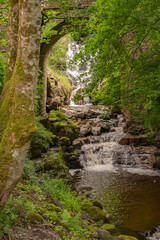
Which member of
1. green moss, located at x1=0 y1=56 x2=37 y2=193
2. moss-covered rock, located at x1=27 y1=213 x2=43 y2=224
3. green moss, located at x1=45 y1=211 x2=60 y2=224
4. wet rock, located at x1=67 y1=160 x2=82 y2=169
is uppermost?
green moss, located at x1=0 y1=56 x2=37 y2=193

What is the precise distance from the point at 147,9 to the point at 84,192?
5.72 metres

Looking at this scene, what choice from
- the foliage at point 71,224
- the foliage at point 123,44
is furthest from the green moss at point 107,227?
the foliage at point 123,44

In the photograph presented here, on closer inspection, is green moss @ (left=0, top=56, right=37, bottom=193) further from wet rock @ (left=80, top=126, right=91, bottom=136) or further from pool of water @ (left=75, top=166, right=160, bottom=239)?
wet rock @ (left=80, top=126, right=91, bottom=136)

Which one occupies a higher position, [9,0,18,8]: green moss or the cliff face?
[9,0,18,8]: green moss

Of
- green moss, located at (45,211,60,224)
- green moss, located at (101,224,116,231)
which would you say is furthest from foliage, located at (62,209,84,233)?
green moss, located at (101,224,116,231)

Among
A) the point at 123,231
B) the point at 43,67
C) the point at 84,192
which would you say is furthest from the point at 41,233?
the point at 43,67

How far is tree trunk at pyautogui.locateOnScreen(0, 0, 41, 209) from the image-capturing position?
2.26 m

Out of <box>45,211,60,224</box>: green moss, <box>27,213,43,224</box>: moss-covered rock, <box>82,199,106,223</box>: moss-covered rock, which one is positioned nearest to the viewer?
<box>27,213,43,224</box>: moss-covered rock

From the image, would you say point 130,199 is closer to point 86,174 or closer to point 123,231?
point 123,231

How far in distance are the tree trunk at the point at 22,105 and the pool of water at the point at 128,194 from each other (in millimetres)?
3694

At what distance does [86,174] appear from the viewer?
9.17 meters

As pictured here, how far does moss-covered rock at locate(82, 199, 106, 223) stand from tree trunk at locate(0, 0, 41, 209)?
344 cm

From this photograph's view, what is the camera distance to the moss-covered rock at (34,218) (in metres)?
3.29

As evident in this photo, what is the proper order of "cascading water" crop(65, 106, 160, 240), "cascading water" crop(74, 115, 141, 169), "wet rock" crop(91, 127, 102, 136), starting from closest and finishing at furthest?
"cascading water" crop(65, 106, 160, 240) → "cascading water" crop(74, 115, 141, 169) → "wet rock" crop(91, 127, 102, 136)
